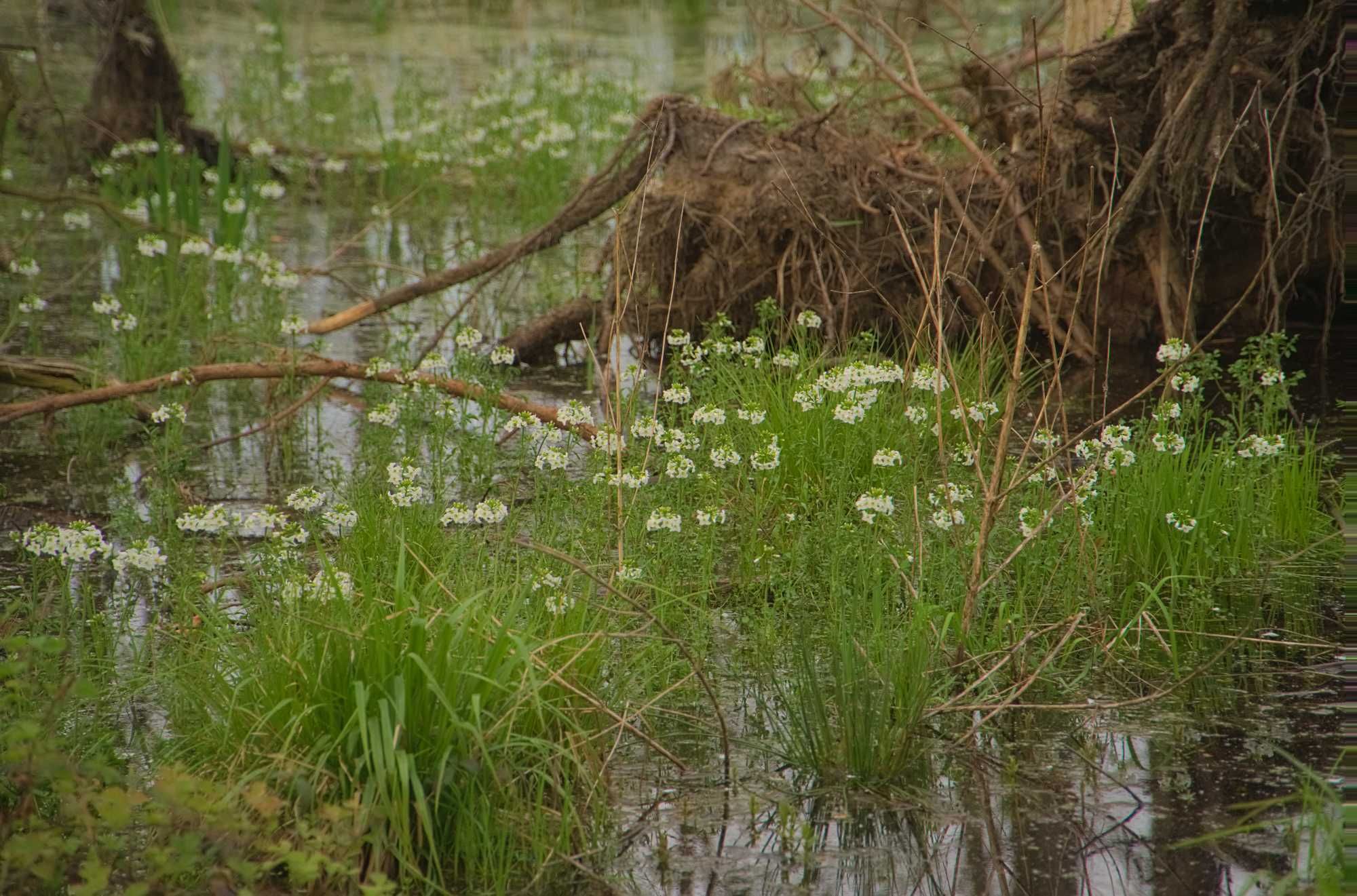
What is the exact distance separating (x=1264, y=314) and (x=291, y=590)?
5.30 metres

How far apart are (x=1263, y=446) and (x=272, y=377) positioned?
3.63 metres

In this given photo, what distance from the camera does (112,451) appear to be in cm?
593

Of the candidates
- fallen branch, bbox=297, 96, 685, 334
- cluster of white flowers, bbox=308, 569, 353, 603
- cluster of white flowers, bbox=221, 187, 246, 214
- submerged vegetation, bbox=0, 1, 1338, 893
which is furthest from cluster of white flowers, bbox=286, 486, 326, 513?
cluster of white flowers, bbox=221, 187, 246, 214

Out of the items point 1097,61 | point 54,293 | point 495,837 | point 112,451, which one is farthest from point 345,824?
point 54,293

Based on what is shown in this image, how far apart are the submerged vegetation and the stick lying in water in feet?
0.07

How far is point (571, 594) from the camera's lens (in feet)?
12.3

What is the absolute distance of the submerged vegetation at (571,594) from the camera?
304 centimetres

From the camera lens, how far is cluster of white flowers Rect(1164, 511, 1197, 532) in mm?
4176

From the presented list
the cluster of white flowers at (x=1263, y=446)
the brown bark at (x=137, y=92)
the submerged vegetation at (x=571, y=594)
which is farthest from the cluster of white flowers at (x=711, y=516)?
the brown bark at (x=137, y=92)

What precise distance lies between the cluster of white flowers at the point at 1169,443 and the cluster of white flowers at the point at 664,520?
1.46 meters

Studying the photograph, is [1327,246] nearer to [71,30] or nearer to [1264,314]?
[1264,314]

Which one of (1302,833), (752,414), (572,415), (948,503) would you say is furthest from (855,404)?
Result: (1302,833)

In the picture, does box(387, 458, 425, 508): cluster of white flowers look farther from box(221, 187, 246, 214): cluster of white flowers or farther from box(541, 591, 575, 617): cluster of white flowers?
box(221, 187, 246, 214): cluster of white flowers

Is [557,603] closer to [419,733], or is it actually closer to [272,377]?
[419,733]
